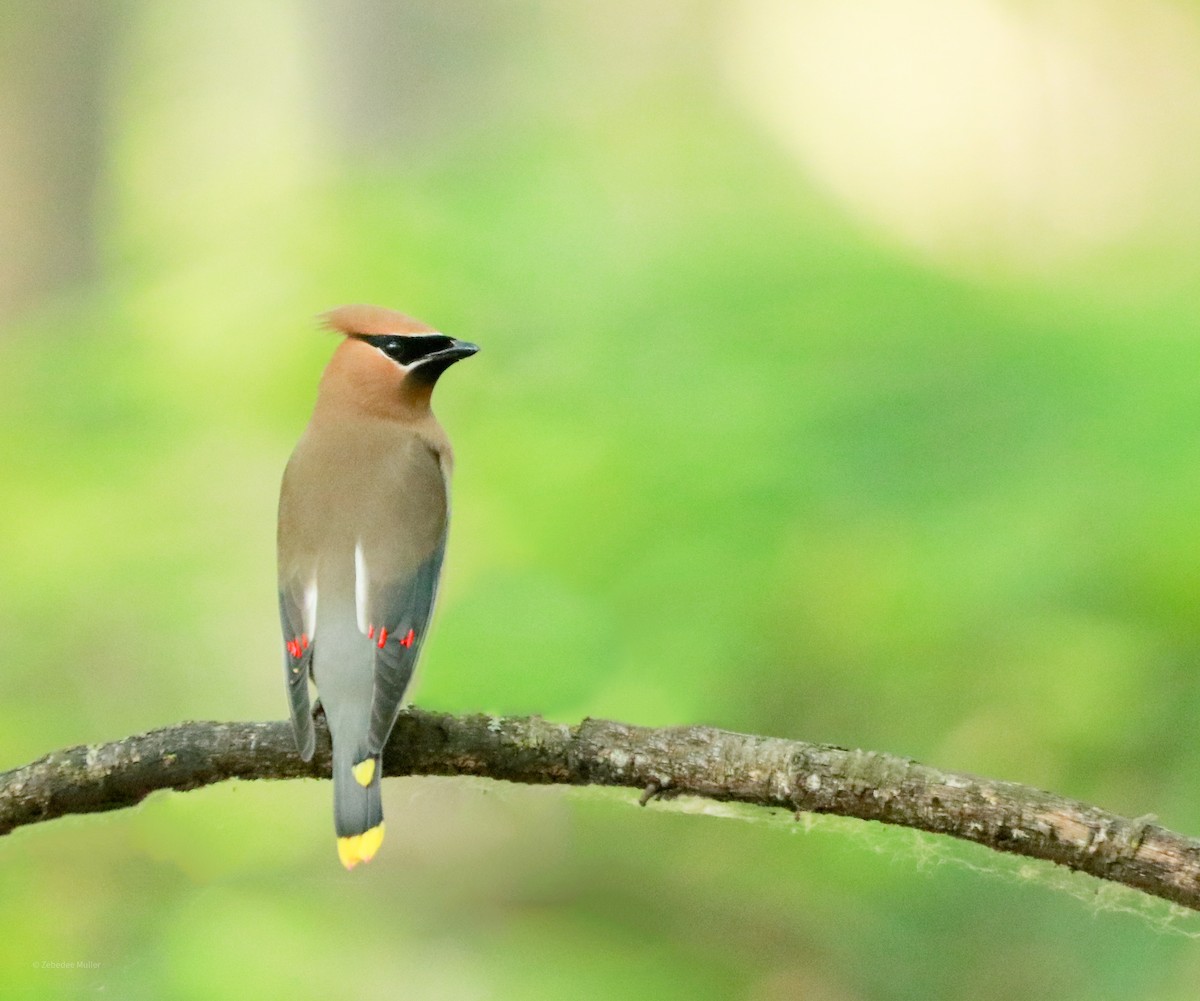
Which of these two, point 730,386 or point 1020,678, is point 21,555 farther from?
point 1020,678

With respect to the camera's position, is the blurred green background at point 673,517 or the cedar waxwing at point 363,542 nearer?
the cedar waxwing at point 363,542

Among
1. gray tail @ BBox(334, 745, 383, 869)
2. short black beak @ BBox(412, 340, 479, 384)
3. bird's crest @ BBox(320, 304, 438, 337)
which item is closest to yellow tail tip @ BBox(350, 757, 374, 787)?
gray tail @ BBox(334, 745, 383, 869)

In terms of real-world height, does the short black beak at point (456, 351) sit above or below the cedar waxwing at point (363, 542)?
above

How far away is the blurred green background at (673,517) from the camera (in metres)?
4.27

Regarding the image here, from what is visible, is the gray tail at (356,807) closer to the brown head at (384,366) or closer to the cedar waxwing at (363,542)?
the cedar waxwing at (363,542)

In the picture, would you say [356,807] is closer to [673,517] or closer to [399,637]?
[399,637]

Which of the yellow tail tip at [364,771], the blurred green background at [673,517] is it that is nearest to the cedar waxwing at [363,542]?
the yellow tail tip at [364,771]

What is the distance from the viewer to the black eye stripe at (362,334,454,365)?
3.46 metres

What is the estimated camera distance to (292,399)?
17.0ft

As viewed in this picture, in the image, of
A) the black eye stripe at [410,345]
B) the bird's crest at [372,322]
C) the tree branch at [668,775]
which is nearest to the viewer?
the tree branch at [668,775]

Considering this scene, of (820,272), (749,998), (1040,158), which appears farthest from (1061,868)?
(1040,158)

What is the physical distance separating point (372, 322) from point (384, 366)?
12 cm

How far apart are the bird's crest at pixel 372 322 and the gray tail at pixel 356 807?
45.1 inches

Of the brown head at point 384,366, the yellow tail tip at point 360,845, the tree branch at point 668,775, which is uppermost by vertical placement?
the brown head at point 384,366
